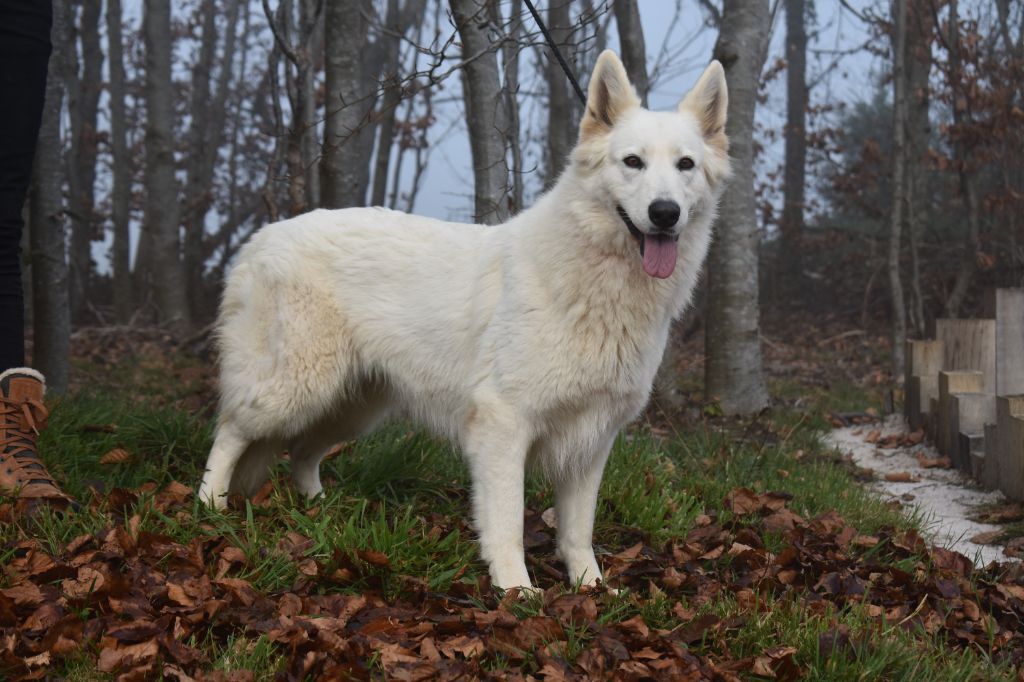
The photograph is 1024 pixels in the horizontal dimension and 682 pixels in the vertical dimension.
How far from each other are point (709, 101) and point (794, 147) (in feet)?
52.3

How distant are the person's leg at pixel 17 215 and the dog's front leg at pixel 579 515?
185 centimetres

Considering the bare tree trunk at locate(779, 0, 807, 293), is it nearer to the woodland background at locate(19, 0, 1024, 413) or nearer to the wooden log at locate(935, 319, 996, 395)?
the woodland background at locate(19, 0, 1024, 413)

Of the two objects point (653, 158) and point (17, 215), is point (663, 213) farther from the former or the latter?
point (17, 215)

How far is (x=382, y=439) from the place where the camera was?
505cm

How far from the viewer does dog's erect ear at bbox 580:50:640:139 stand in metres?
3.52

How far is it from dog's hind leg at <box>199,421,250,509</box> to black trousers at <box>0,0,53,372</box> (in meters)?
0.83

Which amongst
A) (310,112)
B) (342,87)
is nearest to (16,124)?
(342,87)

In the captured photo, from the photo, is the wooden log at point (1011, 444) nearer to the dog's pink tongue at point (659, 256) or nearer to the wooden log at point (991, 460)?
the wooden log at point (991, 460)

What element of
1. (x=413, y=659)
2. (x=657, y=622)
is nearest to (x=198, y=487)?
(x=413, y=659)

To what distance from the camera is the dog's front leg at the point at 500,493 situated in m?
3.31

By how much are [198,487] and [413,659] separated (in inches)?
72.4

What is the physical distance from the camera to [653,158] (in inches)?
131

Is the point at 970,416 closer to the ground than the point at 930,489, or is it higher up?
higher up

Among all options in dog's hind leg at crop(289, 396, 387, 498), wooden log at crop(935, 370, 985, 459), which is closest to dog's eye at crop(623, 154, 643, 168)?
dog's hind leg at crop(289, 396, 387, 498)
